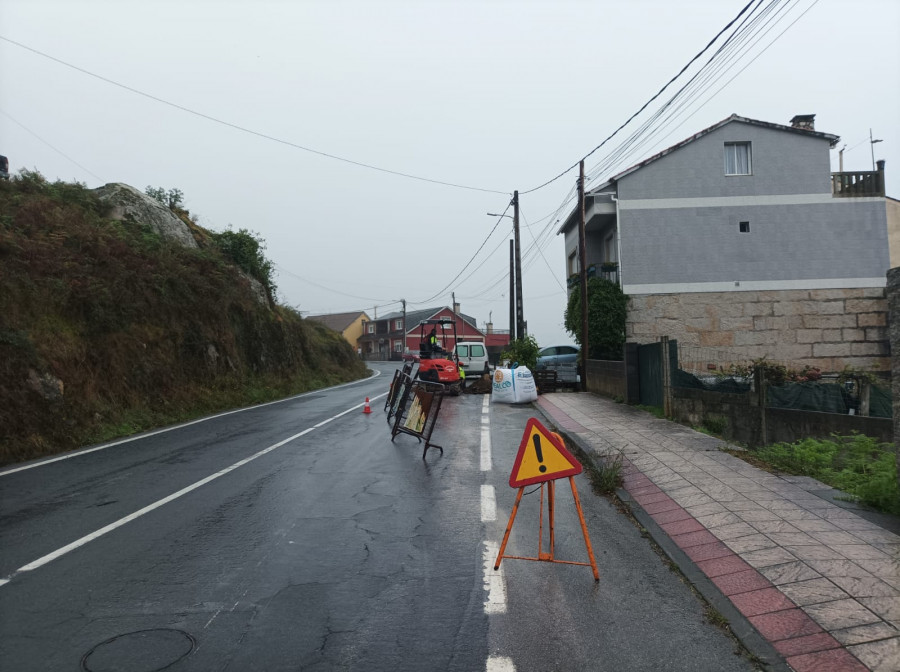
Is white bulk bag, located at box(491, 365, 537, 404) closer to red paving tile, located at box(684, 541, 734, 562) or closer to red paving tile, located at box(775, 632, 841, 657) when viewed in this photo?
red paving tile, located at box(684, 541, 734, 562)

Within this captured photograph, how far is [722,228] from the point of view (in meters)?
24.5

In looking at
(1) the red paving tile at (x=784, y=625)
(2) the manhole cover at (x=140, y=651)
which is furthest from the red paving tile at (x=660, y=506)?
(2) the manhole cover at (x=140, y=651)

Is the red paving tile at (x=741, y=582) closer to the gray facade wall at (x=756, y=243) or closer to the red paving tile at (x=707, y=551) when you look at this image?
the red paving tile at (x=707, y=551)

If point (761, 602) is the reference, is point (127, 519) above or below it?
above

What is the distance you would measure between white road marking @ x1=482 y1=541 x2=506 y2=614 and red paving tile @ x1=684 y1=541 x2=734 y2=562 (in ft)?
5.15

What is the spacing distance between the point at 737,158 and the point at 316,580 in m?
25.2

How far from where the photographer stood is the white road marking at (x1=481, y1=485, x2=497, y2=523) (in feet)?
20.5

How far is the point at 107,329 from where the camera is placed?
47.6 ft

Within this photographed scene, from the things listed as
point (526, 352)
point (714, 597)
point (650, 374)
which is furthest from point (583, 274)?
point (714, 597)

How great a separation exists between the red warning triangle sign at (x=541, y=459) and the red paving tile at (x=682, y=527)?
142cm

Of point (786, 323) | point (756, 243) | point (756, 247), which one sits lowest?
point (786, 323)

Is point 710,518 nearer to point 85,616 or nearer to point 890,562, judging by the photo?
point 890,562

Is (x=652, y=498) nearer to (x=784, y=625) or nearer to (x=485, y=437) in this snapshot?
(x=784, y=625)

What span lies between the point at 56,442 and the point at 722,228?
2311 centimetres
